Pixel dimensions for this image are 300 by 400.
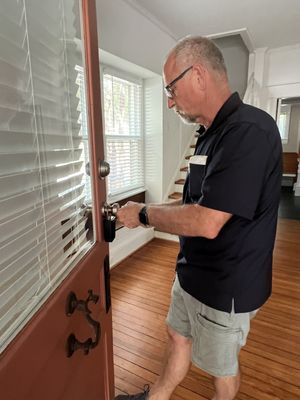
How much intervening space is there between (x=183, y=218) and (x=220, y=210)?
5.6 inches

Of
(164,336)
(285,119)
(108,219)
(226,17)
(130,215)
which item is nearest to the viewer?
(108,219)

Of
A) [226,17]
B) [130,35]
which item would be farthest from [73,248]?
[226,17]

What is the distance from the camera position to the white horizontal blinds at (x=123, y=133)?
2.78m

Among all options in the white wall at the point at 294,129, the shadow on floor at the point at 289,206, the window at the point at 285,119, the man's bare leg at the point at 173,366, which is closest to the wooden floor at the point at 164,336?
the man's bare leg at the point at 173,366

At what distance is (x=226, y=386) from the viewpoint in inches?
44.8

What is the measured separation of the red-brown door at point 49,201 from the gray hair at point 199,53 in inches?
12.8

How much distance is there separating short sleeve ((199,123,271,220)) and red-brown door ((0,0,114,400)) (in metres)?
0.35

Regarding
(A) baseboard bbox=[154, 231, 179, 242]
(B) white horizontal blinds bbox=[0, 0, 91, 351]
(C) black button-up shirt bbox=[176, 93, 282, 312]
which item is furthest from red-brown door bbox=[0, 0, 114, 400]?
(A) baseboard bbox=[154, 231, 179, 242]

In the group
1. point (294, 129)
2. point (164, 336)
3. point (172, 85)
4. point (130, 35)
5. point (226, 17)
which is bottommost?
point (164, 336)

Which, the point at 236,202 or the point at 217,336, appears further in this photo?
the point at 217,336

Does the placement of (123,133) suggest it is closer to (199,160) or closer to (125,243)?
(125,243)

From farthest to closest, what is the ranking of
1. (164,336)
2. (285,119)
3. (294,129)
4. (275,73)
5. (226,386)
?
(285,119), (294,129), (275,73), (164,336), (226,386)

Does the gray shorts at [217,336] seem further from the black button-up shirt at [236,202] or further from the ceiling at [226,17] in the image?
the ceiling at [226,17]

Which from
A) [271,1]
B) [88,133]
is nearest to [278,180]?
[88,133]
